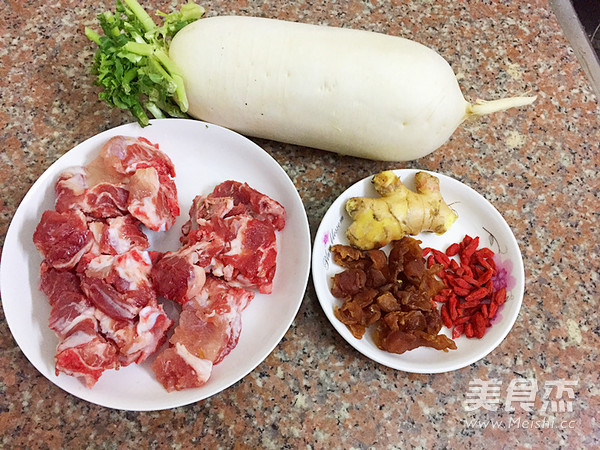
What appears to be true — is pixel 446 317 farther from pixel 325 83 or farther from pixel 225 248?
pixel 325 83

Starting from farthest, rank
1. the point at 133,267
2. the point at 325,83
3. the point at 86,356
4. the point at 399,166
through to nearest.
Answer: the point at 399,166
the point at 325,83
the point at 133,267
the point at 86,356

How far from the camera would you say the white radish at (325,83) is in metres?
1.38

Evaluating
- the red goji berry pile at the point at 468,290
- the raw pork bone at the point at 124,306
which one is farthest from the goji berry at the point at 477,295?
the raw pork bone at the point at 124,306

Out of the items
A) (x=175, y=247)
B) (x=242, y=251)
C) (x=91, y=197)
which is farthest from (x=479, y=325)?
(x=91, y=197)

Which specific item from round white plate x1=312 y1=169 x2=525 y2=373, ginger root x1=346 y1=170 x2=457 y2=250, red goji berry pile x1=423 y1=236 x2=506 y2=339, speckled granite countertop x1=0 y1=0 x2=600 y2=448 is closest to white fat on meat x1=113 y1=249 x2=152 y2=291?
speckled granite countertop x1=0 y1=0 x2=600 y2=448

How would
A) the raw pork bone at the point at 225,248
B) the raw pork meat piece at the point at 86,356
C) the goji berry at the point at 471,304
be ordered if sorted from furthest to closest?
the goji berry at the point at 471,304 < the raw pork bone at the point at 225,248 < the raw pork meat piece at the point at 86,356

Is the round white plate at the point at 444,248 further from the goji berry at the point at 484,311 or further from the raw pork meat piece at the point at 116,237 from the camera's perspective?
the raw pork meat piece at the point at 116,237

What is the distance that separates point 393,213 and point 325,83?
44 centimetres

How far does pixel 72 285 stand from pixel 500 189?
4.64 feet

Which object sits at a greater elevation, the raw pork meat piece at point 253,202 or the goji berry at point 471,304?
the raw pork meat piece at point 253,202

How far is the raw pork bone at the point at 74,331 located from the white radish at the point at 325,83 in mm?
676

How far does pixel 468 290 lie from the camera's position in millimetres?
1401

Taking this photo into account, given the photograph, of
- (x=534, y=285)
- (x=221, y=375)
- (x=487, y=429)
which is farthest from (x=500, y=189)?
(x=221, y=375)

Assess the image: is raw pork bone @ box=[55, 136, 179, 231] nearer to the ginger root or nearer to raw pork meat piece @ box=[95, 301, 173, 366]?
raw pork meat piece @ box=[95, 301, 173, 366]
